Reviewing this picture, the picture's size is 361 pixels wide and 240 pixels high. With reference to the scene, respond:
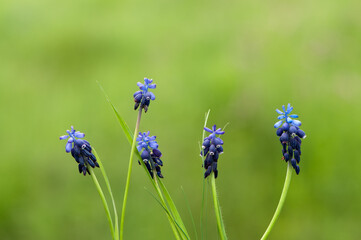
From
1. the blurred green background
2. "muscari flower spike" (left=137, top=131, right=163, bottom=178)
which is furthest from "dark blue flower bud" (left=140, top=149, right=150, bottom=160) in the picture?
the blurred green background

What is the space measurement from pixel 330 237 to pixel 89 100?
937mm

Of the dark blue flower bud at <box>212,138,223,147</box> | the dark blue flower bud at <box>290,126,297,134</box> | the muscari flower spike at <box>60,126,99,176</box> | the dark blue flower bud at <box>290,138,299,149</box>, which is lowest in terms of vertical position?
the dark blue flower bud at <box>290,138,299,149</box>

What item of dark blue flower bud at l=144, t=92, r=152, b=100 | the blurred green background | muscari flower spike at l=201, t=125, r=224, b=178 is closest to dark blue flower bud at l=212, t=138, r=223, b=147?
muscari flower spike at l=201, t=125, r=224, b=178

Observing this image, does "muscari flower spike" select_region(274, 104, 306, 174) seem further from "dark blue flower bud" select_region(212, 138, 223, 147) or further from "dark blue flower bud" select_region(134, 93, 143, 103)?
"dark blue flower bud" select_region(134, 93, 143, 103)

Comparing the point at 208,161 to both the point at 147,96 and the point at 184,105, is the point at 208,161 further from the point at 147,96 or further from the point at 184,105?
the point at 184,105

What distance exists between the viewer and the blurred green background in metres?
1.73

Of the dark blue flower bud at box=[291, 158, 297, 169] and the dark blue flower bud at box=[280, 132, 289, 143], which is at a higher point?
the dark blue flower bud at box=[280, 132, 289, 143]

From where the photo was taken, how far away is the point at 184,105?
1896mm

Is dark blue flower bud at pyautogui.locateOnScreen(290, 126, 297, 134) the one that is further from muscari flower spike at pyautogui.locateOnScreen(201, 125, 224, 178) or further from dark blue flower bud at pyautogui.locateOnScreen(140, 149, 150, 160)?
dark blue flower bud at pyautogui.locateOnScreen(140, 149, 150, 160)

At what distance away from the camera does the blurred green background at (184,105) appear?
5.67ft

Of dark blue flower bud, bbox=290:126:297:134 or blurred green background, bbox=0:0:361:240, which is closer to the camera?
dark blue flower bud, bbox=290:126:297:134

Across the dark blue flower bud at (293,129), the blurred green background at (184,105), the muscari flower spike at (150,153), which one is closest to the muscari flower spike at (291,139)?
the dark blue flower bud at (293,129)

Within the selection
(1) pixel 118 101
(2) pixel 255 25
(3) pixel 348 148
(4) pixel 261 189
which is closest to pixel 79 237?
(1) pixel 118 101

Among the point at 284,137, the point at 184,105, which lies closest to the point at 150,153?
the point at 284,137
